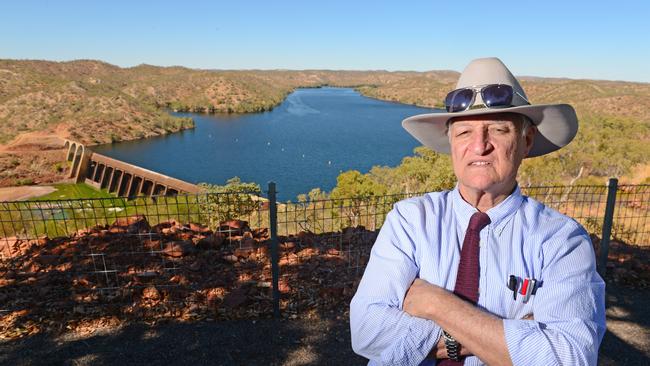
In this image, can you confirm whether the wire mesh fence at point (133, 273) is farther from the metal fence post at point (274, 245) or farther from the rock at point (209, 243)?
the metal fence post at point (274, 245)

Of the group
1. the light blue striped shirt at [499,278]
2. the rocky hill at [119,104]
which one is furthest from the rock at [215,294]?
the rocky hill at [119,104]

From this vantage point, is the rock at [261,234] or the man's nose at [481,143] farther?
the rock at [261,234]

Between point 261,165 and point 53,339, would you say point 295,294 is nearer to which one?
point 53,339

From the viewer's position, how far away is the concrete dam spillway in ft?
128

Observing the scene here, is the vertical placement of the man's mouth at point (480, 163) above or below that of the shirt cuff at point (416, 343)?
above

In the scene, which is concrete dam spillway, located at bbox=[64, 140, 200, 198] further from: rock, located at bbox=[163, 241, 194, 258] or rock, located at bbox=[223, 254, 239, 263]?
rock, located at bbox=[223, 254, 239, 263]

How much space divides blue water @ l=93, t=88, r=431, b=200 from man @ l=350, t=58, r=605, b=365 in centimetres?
3972

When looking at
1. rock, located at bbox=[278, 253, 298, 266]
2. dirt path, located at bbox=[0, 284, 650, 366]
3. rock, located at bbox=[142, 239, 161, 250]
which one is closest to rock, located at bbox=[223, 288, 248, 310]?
dirt path, located at bbox=[0, 284, 650, 366]

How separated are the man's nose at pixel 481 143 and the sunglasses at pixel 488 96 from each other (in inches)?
4.4

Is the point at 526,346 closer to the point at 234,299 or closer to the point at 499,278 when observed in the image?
the point at 499,278

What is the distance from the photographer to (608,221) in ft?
17.3

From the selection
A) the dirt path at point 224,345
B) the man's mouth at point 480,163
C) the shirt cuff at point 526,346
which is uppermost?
the man's mouth at point 480,163

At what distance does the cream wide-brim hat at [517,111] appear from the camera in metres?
1.59

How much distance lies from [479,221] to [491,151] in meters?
0.28
